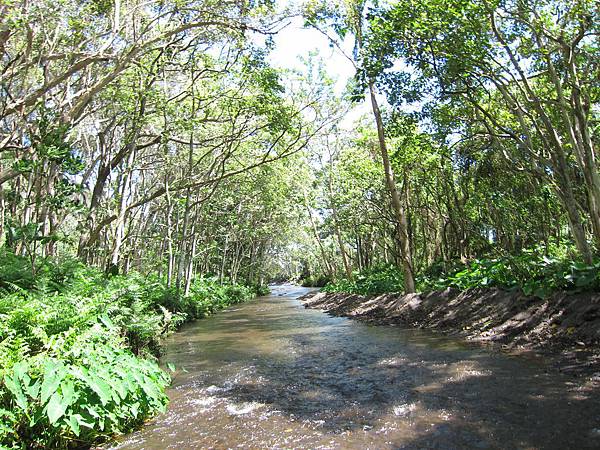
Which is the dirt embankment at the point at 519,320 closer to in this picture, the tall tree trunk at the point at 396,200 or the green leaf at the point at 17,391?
the tall tree trunk at the point at 396,200

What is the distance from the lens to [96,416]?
389 centimetres

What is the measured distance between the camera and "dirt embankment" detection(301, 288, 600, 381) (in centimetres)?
670

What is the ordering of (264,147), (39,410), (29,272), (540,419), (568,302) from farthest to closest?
(264,147), (29,272), (568,302), (540,419), (39,410)

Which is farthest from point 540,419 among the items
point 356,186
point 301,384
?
point 356,186

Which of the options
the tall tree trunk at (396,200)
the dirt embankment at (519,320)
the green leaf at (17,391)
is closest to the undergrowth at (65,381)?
the green leaf at (17,391)

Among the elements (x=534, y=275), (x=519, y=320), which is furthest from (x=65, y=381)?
(x=534, y=275)

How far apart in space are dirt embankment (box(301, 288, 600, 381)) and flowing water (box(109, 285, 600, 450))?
0.68 meters

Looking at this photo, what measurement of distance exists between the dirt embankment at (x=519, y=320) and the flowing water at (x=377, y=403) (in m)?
0.68

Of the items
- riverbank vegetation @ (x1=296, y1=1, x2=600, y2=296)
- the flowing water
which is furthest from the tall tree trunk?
the flowing water

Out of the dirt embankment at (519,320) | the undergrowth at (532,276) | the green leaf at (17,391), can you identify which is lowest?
the dirt embankment at (519,320)

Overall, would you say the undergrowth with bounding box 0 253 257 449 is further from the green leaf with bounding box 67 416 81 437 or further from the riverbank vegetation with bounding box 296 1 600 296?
the riverbank vegetation with bounding box 296 1 600 296

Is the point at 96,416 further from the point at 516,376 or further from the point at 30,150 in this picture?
the point at 30,150

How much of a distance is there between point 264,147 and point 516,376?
16778 millimetres

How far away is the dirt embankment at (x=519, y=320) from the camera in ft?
22.0
